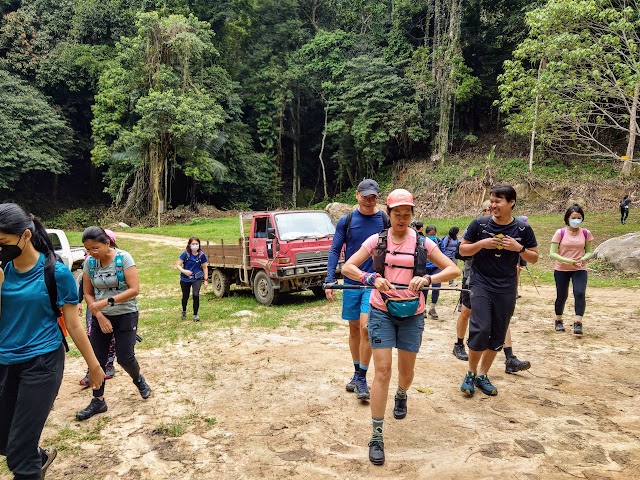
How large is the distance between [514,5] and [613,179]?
41.4ft

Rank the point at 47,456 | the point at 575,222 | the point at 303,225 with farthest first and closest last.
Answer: the point at 303,225 → the point at 575,222 → the point at 47,456

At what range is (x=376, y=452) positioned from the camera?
3.26m

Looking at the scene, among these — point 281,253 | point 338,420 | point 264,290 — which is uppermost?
point 281,253

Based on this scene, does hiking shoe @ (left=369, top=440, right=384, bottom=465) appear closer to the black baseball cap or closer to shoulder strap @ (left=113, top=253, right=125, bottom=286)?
the black baseball cap

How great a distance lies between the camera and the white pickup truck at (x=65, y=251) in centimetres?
999

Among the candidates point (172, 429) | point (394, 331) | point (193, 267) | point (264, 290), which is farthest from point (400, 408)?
point (264, 290)

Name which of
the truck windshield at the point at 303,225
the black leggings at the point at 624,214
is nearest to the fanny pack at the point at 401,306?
the truck windshield at the point at 303,225

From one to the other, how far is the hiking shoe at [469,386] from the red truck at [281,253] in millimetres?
4846

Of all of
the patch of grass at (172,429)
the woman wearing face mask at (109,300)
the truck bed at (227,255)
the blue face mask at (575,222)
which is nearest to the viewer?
the patch of grass at (172,429)

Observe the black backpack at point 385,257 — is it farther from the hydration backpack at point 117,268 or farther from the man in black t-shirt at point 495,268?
the hydration backpack at point 117,268

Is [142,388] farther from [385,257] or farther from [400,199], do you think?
[400,199]

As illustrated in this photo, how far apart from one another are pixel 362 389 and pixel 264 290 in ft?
18.1

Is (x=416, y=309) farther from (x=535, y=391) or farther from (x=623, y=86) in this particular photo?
(x=623, y=86)

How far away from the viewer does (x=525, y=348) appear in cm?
596
